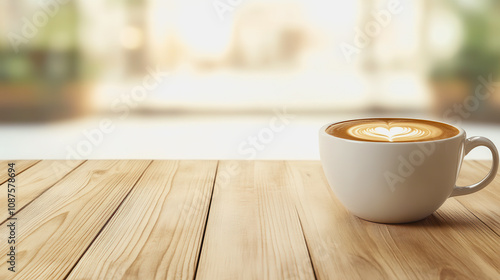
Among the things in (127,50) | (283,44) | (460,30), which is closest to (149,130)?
(127,50)

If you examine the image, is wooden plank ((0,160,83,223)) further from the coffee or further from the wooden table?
the coffee

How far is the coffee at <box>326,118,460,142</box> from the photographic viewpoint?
615 mm

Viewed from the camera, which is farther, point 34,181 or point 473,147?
point 34,181

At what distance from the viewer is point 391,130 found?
2.12ft

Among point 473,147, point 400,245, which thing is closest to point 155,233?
point 400,245

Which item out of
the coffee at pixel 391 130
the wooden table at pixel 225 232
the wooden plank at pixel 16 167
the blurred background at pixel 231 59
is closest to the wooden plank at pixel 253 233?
the wooden table at pixel 225 232

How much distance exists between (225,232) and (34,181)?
14.2 inches

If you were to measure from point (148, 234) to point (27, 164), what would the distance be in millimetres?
409

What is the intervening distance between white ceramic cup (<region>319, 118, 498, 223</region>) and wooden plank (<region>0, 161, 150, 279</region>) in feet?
0.93

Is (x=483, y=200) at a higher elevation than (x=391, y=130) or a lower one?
lower

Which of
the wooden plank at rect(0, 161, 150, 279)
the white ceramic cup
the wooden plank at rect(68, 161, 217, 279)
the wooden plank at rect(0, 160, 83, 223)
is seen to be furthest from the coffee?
the wooden plank at rect(0, 160, 83, 223)

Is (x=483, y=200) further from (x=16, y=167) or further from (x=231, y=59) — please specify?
(x=231, y=59)

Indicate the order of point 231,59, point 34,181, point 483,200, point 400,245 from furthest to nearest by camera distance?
point 231,59 → point 34,181 → point 483,200 → point 400,245

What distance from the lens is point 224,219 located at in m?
0.63
